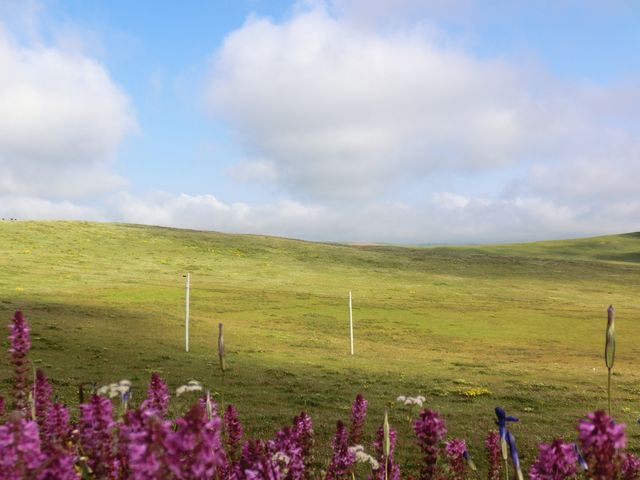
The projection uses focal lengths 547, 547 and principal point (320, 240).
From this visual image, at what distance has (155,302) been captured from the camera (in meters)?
47.9

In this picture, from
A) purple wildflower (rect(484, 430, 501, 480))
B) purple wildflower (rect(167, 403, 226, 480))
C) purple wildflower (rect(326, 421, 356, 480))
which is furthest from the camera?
purple wildflower (rect(484, 430, 501, 480))

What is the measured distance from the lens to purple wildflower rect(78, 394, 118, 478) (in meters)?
3.12

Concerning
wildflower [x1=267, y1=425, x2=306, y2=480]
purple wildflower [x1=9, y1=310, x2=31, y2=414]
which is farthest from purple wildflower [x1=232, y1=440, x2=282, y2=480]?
purple wildflower [x1=9, y1=310, x2=31, y2=414]

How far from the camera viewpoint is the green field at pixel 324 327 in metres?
19.3

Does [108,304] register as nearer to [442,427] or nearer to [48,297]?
[48,297]

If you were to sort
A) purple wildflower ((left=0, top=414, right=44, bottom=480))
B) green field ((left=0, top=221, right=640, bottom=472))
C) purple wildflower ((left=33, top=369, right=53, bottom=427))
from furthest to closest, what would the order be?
green field ((left=0, top=221, right=640, bottom=472))
purple wildflower ((left=33, top=369, right=53, bottom=427))
purple wildflower ((left=0, top=414, right=44, bottom=480))

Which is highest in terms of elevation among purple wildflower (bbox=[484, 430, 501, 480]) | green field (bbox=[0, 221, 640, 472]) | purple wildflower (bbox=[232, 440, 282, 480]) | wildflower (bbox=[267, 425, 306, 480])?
purple wildflower (bbox=[232, 440, 282, 480])

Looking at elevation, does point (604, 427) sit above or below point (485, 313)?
above

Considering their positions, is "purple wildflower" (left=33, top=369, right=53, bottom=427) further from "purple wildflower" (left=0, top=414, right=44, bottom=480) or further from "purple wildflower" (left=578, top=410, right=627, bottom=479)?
"purple wildflower" (left=578, top=410, right=627, bottom=479)

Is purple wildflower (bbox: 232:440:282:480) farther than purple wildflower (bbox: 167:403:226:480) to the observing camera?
Yes

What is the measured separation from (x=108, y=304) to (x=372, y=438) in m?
34.6

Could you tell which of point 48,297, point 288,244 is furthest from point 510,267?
point 48,297

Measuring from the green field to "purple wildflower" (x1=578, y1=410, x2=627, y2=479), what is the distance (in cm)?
1094

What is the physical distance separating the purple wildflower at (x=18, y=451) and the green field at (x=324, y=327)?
37.3 feet
